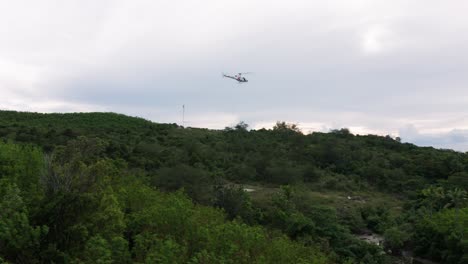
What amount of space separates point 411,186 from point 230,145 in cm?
2751

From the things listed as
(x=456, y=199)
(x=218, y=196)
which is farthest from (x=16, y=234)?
(x=456, y=199)

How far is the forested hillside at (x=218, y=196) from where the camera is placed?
1501 centimetres

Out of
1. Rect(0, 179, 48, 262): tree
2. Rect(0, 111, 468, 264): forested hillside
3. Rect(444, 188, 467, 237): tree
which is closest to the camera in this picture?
Rect(0, 179, 48, 262): tree

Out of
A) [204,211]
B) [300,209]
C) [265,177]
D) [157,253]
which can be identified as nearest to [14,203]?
[157,253]

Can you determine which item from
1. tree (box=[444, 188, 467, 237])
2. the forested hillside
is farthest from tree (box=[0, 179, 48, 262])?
tree (box=[444, 188, 467, 237])

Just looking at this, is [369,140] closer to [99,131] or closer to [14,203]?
[99,131]

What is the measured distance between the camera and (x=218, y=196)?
1604 inches

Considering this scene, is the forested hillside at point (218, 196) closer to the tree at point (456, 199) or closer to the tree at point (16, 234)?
the tree at point (16, 234)

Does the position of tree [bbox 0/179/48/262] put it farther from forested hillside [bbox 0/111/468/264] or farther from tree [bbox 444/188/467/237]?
tree [bbox 444/188/467/237]

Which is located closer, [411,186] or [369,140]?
[411,186]

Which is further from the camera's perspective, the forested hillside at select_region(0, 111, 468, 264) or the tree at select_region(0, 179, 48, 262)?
Result: the forested hillside at select_region(0, 111, 468, 264)

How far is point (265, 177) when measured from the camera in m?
63.5

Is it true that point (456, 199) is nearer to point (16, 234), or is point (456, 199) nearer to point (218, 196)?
point (218, 196)

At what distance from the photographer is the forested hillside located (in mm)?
15008
